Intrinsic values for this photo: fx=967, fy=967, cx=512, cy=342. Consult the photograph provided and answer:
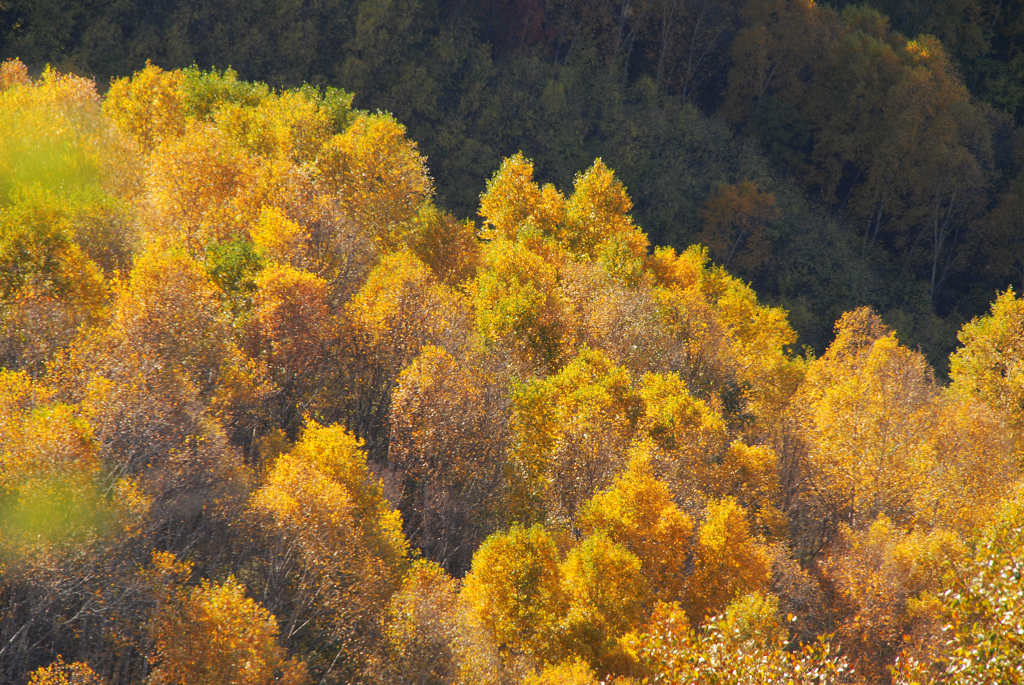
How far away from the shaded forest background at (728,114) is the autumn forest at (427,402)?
0.73 meters

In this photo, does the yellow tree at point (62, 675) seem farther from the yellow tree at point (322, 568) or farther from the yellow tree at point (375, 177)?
the yellow tree at point (375, 177)

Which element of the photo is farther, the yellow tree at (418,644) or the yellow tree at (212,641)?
the yellow tree at (418,644)

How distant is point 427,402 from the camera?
163 feet

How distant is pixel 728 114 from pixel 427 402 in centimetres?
9560

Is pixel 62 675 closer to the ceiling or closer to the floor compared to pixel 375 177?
closer to the ceiling

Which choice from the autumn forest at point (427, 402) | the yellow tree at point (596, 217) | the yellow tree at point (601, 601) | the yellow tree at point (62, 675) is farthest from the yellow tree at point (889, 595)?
the yellow tree at point (62, 675)

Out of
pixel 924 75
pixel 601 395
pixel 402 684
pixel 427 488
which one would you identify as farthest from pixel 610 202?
pixel 924 75

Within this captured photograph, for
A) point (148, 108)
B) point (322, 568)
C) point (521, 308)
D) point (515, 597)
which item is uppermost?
point (521, 308)

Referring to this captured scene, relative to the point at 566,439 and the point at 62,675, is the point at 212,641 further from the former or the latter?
the point at 566,439

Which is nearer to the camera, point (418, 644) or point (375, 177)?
point (418, 644)

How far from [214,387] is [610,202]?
42599 millimetres

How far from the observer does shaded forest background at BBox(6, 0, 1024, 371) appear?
4230 inches

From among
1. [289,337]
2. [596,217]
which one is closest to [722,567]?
[289,337]

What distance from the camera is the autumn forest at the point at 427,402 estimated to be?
33.7m
